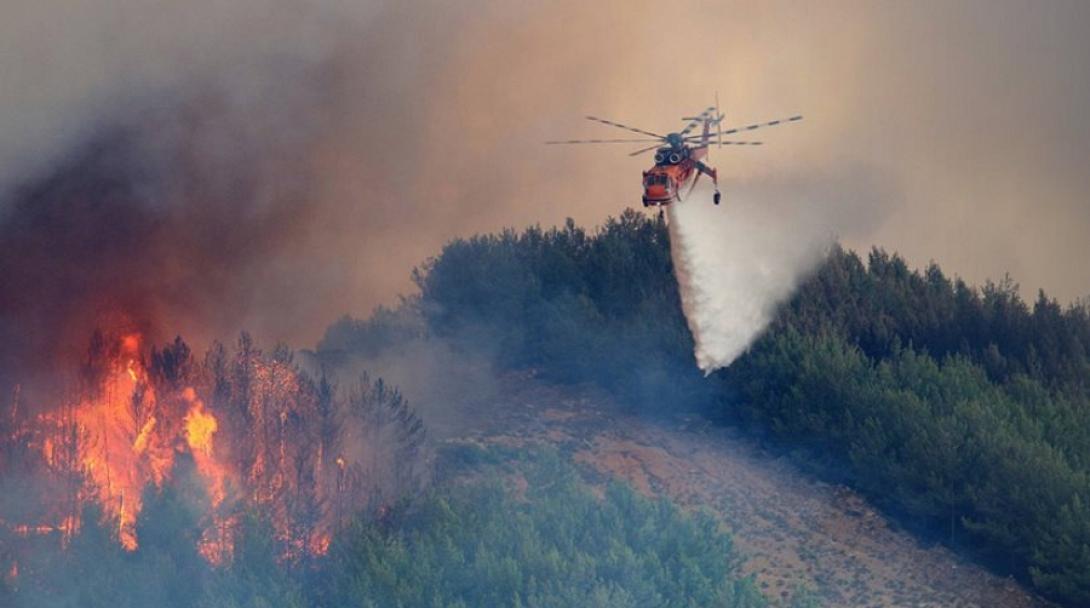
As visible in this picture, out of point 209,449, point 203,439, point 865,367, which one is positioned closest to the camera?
point 209,449

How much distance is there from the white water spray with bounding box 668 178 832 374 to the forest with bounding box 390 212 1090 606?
812mm

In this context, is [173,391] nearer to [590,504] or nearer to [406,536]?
[406,536]

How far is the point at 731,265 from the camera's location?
6719 cm

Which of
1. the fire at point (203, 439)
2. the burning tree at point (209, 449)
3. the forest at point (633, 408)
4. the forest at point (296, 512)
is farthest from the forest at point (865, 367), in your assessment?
the fire at point (203, 439)

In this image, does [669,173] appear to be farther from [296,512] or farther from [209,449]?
[209,449]

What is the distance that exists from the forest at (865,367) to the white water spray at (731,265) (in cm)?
81

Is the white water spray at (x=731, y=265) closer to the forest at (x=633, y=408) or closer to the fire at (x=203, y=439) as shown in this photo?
the forest at (x=633, y=408)

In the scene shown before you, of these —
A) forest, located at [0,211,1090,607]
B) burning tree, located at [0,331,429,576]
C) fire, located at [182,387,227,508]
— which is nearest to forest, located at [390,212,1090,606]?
forest, located at [0,211,1090,607]

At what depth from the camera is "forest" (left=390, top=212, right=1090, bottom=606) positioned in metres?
58.0

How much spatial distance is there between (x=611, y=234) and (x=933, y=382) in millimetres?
18741

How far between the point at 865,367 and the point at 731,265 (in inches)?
254

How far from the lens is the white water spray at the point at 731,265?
64375mm

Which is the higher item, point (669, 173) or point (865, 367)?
point (669, 173)

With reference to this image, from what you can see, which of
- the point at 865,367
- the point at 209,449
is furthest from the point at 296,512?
the point at 865,367
